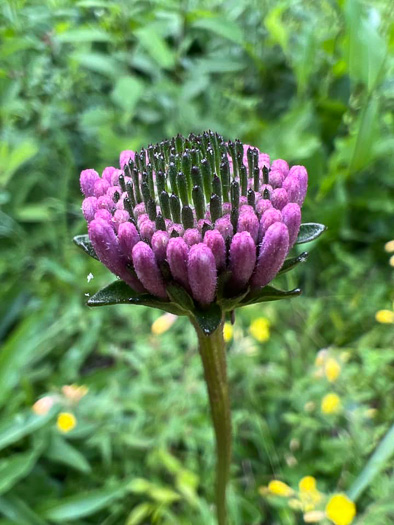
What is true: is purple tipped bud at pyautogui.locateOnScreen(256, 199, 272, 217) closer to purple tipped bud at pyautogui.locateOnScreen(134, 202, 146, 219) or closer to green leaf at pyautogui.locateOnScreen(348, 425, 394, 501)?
purple tipped bud at pyautogui.locateOnScreen(134, 202, 146, 219)

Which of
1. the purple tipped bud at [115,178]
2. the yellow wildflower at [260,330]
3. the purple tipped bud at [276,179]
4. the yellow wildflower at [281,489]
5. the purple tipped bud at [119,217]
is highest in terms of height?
the purple tipped bud at [115,178]

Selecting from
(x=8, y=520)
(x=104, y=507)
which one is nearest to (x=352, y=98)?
(x=104, y=507)

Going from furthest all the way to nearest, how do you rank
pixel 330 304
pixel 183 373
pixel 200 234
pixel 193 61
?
pixel 193 61
pixel 330 304
pixel 183 373
pixel 200 234

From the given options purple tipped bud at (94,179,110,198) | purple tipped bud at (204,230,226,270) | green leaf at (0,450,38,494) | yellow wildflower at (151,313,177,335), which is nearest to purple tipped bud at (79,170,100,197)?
purple tipped bud at (94,179,110,198)

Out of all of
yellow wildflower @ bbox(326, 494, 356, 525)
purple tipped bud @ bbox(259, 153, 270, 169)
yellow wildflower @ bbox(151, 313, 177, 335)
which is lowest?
yellow wildflower @ bbox(326, 494, 356, 525)

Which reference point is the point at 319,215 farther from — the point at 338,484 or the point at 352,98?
the point at 338,484

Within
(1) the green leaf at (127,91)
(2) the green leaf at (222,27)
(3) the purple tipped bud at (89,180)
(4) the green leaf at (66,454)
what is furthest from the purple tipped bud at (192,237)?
(2) the green leaf at (222,27)

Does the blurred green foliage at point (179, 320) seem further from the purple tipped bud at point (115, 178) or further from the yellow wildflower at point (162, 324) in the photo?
the purple tipped bud at point (115, 178)
